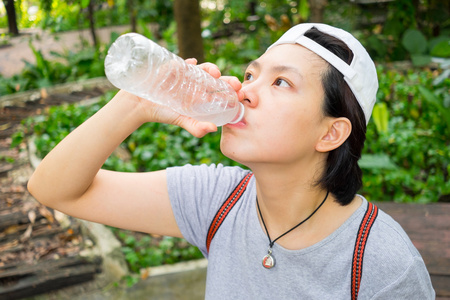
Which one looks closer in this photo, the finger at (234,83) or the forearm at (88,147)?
the finger at (234,83)

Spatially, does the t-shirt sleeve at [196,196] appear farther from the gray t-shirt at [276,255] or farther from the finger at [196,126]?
the finger at [196,126]

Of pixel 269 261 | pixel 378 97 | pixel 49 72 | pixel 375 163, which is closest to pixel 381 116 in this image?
pixel 375 163

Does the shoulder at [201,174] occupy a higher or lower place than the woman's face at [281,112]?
lower

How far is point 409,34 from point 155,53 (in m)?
6.26

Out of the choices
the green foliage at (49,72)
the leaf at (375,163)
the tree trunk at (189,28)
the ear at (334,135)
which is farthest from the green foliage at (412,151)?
the green foliage at (49,72)

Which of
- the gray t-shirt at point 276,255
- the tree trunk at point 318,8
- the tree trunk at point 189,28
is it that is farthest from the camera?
the tree trunk at point 318,8

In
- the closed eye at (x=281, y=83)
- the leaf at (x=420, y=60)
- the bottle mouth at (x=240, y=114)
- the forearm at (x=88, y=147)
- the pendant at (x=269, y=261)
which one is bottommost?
the leaf at (x=420, y=60)

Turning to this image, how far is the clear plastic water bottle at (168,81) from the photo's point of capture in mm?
1329

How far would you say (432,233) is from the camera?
248cm

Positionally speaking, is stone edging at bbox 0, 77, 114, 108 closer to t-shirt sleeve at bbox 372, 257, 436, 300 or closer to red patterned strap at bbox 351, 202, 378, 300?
red patterned strap at bbox 351, 202, 378, 300

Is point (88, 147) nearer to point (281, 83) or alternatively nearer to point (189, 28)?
point (281, 83)

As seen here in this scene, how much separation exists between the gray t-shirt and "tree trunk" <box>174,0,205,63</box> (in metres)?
3.89

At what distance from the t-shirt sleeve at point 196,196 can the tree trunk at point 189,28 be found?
12.8 ft

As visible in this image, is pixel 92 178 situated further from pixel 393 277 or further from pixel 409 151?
pixel 409 151
